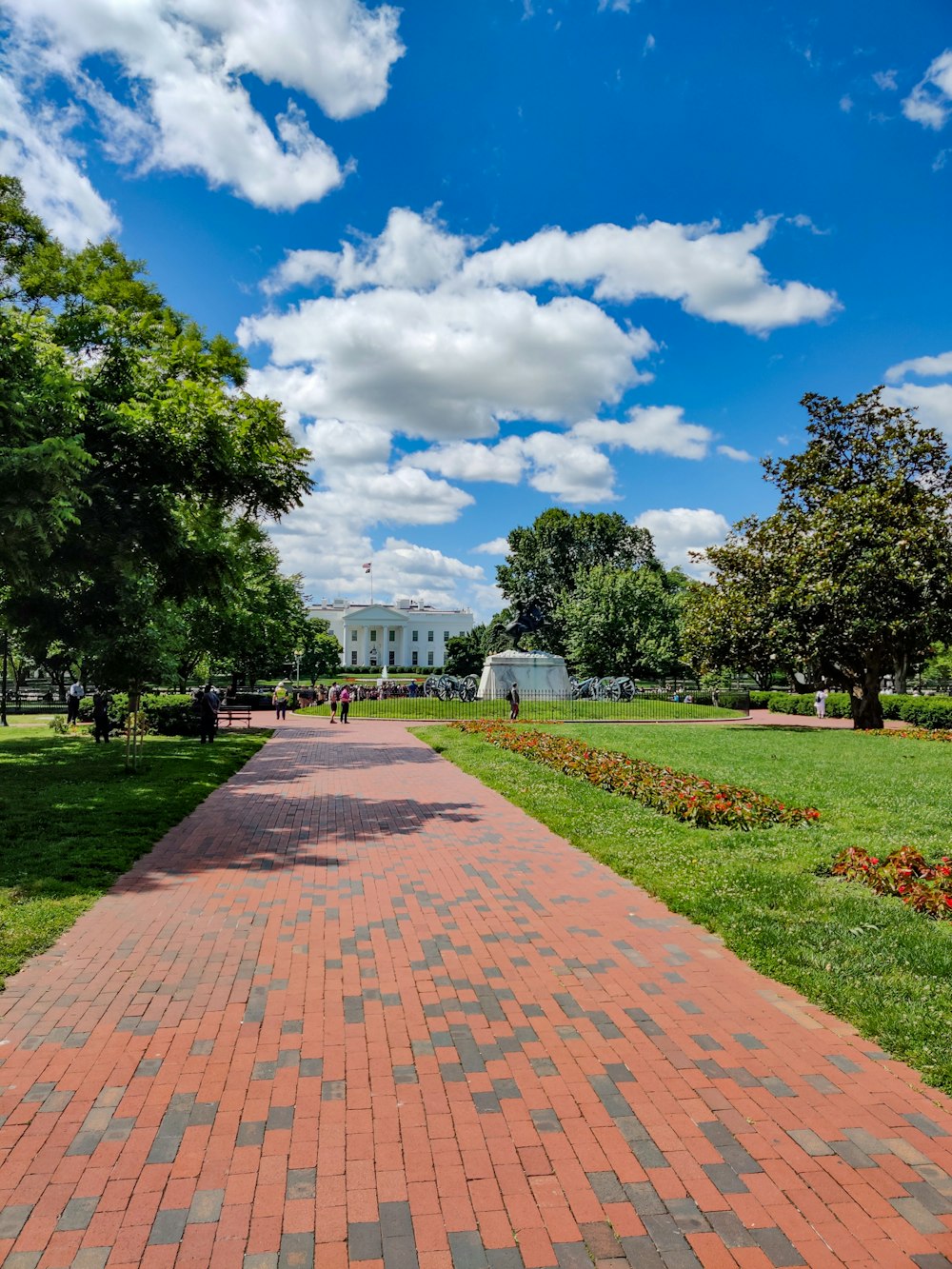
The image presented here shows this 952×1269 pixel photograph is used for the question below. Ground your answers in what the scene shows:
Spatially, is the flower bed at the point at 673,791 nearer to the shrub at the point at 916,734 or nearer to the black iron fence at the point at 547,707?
the shrub at the point at 916,734

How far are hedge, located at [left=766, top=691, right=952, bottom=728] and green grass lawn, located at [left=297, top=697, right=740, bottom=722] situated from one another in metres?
3.44

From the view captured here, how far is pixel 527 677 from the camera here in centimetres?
3738

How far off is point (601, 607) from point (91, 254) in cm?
3608

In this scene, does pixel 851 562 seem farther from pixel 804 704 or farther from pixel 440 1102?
pixel 440 1102

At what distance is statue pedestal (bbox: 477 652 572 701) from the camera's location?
37312mm

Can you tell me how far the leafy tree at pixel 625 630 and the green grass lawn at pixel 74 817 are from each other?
33.3 meters

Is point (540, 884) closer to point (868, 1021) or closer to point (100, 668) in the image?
point (868, 1021)

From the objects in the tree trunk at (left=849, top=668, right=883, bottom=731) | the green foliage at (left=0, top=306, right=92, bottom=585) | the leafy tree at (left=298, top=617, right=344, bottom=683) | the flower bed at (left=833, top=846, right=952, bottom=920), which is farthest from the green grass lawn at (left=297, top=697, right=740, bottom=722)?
the flower bed at (left=833, top=846, right=952, bottom=920)

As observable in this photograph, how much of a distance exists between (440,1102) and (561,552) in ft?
206

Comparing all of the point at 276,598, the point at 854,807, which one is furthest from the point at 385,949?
the point at 276,598

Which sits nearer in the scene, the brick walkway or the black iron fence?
the brick walkway

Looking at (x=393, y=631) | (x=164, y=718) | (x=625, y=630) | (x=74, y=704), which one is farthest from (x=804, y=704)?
(x=393, y=631)

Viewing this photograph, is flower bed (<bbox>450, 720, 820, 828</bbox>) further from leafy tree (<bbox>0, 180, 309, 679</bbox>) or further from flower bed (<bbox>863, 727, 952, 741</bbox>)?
flower bed (<bbox>863, 727, 952, 741</bbox>)

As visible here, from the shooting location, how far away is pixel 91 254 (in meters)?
18.4
